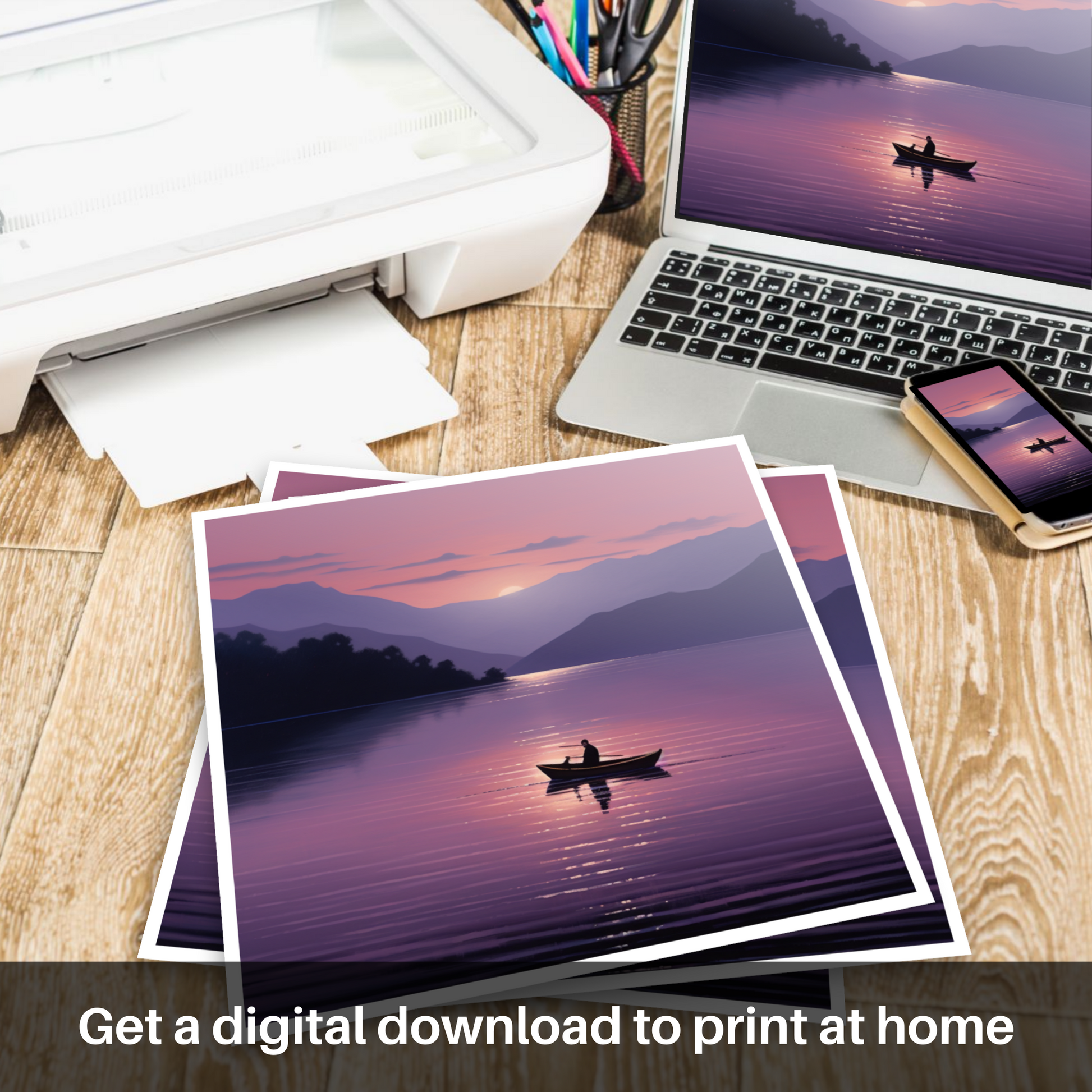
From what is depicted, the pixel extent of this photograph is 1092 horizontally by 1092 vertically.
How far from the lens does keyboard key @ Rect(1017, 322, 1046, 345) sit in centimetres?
70

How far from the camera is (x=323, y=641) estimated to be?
0.56 metres

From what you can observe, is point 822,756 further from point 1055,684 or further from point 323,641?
point 323,641

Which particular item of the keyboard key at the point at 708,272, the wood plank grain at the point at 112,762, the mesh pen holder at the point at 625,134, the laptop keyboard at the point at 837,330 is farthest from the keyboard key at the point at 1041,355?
the wood plank grain at the point at 112,762

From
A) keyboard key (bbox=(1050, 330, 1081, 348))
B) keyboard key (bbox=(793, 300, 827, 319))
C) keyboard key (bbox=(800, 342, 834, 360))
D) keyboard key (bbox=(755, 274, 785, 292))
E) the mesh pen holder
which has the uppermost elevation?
the mesh pen holder

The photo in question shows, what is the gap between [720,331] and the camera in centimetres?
73

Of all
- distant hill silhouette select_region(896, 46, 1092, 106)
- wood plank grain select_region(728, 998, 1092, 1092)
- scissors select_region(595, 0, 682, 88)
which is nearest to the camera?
wood plank grain select_region(728, 998, 1092, 1092)

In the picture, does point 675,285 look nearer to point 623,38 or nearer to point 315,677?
point 623,38

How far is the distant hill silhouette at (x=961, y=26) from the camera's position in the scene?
646 mm

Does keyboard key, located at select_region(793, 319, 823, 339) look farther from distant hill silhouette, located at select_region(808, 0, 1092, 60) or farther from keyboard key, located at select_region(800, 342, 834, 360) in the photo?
distant hill silhouette, located at select_region(808, 0, 1092, 60)

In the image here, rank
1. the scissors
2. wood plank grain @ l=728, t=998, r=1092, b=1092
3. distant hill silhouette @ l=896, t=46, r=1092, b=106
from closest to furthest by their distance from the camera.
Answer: wood plank grain @ l=728, t=998, r=1092, b=1092 < distant hill silhouette @ l=896, t=46, r=1092, b=106 < the scissors

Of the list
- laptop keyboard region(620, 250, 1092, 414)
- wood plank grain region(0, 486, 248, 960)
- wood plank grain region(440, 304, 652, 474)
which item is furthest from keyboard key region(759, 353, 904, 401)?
wood plank grain region(0, 486, 248, 960)

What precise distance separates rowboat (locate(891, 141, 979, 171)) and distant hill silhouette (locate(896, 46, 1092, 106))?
0.14 ft

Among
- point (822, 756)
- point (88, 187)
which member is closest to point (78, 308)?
point (88, 187)

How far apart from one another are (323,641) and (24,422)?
275 mm
